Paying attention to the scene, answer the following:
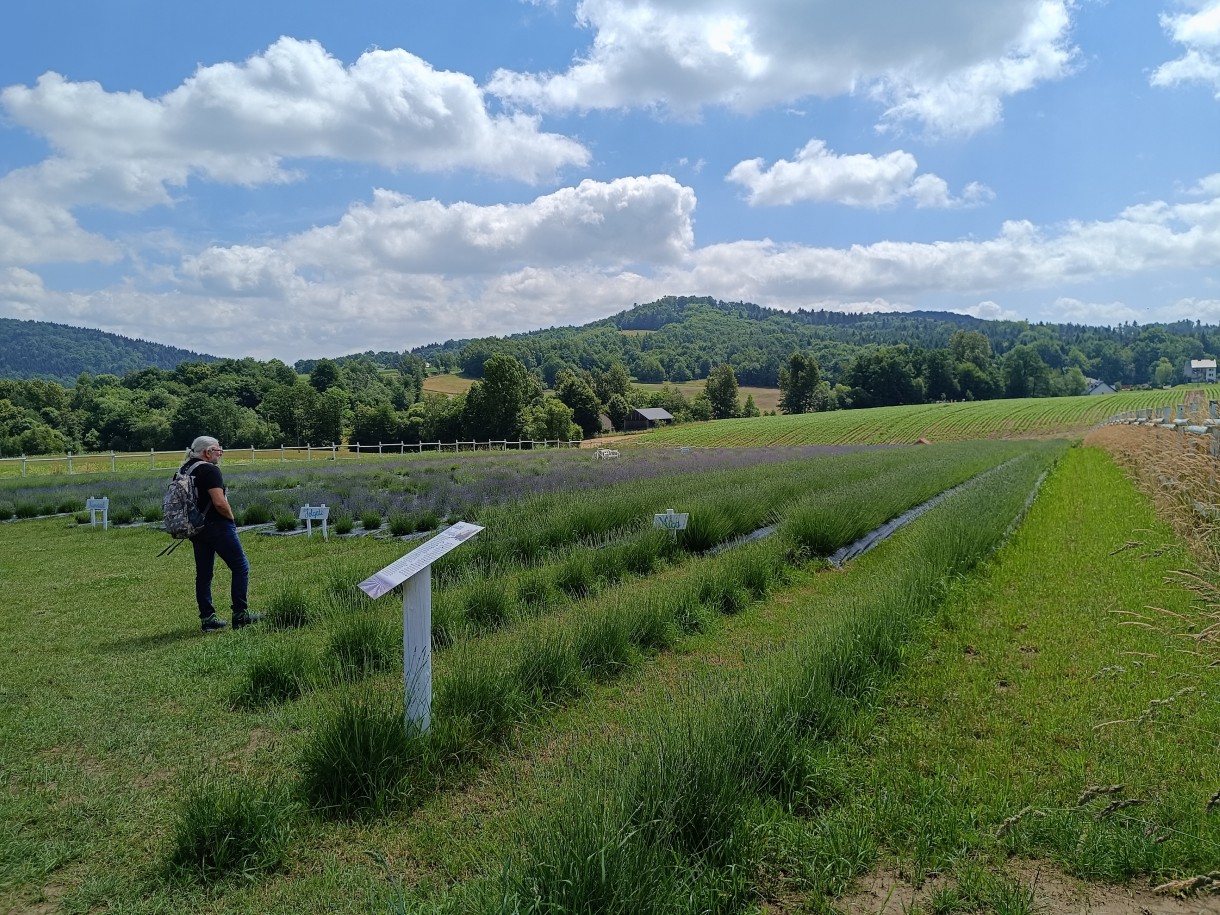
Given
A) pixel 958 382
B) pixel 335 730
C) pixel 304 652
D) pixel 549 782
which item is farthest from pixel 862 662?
pixel 958 382

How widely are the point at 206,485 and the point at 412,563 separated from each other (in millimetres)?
4663

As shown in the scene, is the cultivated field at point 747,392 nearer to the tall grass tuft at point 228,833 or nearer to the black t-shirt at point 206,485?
the black t-shirt at point 206,485

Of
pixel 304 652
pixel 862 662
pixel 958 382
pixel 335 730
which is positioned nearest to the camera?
pixel 335 730

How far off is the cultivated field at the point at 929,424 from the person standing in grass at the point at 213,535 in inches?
2084

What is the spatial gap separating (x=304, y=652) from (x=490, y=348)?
14453cm

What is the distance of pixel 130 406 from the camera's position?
66125 millimetres

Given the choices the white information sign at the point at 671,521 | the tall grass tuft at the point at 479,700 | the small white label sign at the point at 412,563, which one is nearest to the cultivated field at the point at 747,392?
the white information sign at the point at 671,521

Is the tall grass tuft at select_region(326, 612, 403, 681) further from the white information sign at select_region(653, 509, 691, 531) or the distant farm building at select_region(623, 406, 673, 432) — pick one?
the distant farm building at select_region(623, 406, 673, 432)

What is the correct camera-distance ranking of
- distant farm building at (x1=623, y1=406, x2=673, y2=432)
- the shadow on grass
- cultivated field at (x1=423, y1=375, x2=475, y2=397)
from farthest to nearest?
cultivated field at (x1=423, y1=375, x2=475, y2=397) → distant farm building at (x1=623, y1=406, x2=673, y2=432) → the shadow on grass

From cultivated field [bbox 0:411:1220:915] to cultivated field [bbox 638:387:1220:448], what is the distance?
174ft

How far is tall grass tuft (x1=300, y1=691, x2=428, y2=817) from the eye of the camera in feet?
11.4

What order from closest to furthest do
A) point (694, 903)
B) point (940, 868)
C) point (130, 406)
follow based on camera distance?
point (694, 903)
point (940, 868)
point (130, 406)

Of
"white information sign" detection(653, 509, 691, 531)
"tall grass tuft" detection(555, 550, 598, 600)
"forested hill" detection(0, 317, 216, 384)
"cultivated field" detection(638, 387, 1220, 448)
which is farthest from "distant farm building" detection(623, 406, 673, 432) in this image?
"forested hill" detection(0, 317, 216, 384)

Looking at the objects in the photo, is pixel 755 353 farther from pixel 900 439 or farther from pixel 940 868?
pixel 940 868
